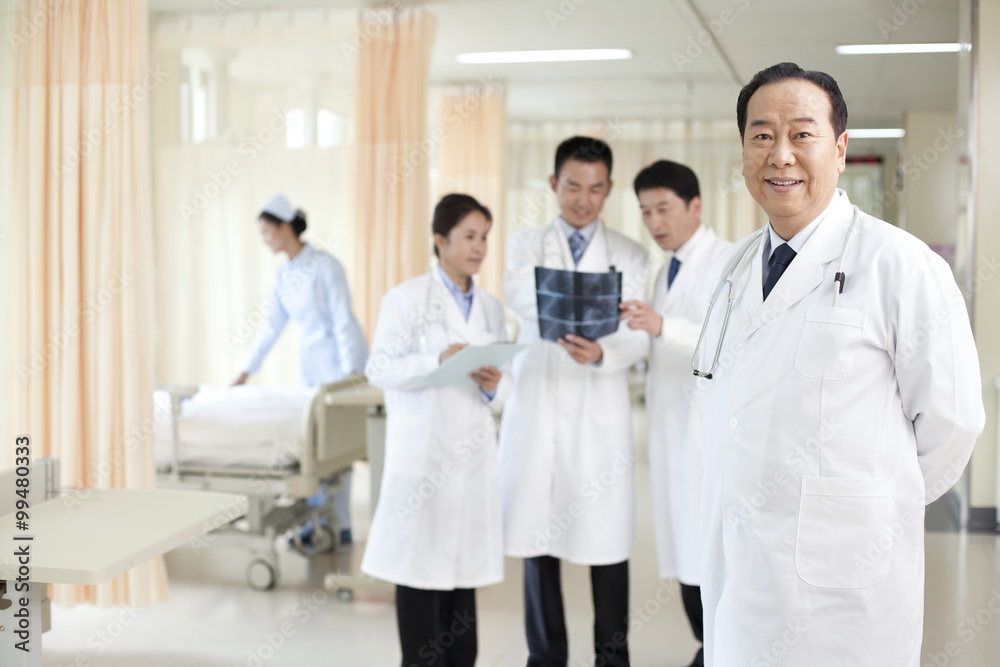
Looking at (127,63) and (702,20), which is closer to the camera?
(127,63)

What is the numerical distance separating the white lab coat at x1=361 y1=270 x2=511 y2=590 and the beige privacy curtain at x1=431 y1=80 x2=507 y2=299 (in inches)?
206

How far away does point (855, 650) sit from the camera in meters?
1.49

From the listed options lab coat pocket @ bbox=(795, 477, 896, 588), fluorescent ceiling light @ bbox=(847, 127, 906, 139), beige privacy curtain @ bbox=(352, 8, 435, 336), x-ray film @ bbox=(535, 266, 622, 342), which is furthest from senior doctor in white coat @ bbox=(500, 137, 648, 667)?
fluorescent ceiling light @ bbox=(847, 127, 906, 139)

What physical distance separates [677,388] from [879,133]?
8.10 m

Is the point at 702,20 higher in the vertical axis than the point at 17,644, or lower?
higher

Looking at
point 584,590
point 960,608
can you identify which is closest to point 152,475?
point 584,590

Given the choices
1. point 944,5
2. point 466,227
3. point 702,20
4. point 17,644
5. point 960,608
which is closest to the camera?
point 17,644

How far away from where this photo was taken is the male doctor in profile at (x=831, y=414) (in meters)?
1.46

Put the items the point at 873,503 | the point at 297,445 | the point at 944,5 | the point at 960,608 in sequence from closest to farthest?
the point at 873,503 < the point at 960,608 < the point at 297,445 < the point at 944,5

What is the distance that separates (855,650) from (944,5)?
4641 mm

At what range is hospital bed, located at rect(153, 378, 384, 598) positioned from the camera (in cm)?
366

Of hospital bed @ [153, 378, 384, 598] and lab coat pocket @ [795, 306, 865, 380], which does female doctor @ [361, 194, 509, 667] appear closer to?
hospital bed @ [153, 378, 384, 598]

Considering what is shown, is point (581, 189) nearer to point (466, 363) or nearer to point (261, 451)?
point (466, 363)

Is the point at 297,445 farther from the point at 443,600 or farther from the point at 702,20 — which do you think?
the point at 702,20
